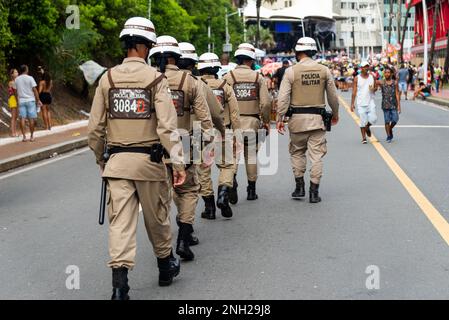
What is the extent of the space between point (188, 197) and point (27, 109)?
1145 centimetres

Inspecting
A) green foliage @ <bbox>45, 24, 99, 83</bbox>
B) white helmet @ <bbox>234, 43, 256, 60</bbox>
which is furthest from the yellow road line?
Result: green foliage @ <bbox>45, 24, 99, 83</bbox>

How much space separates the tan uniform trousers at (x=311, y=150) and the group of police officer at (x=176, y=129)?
0.04 ft

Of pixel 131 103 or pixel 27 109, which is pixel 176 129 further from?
pixel 27 109

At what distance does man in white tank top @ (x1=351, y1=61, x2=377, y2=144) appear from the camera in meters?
15.8

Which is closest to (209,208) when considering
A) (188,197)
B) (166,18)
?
(188,197)

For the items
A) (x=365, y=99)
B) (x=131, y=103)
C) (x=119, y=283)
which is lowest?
(x=119, y=283)

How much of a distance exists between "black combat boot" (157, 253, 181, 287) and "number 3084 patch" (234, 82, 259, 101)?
3.89 meters

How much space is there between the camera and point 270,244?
22.7ft

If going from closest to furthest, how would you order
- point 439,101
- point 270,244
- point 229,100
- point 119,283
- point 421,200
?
point 119,283, point 270,244, point 229,100, point 421,200, point 439,101

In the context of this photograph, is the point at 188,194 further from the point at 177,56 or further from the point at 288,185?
the point at 288,185

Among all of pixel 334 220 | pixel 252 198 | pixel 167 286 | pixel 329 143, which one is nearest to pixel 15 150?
pixel 329 143

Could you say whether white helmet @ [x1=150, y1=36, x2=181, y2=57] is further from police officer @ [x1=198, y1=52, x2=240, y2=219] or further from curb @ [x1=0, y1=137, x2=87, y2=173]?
curb @ [x1=0, y1=137, x2=87, y2=173]

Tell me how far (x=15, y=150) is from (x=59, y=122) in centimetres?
778

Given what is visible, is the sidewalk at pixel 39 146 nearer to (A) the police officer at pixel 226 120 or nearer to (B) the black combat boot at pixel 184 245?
(A) the police officer at pixel 226 120
